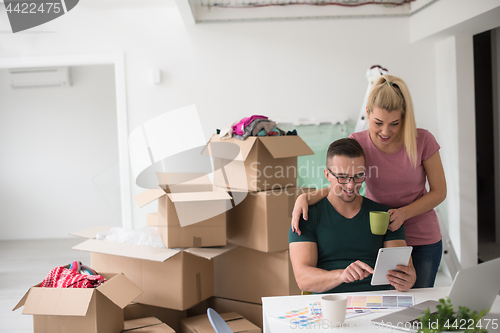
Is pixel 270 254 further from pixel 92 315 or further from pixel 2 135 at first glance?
pixel 2 135

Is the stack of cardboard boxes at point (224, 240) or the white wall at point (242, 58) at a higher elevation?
the white wall at point (242, 58)

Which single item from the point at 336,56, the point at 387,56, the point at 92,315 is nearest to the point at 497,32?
the point at 387,56

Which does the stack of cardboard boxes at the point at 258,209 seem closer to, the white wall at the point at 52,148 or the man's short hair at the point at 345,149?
the man's short hair at the point at 345,149

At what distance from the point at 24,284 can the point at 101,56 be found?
7.11 feet

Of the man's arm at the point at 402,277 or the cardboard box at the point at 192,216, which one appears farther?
the cardboard box at the point at 192,216

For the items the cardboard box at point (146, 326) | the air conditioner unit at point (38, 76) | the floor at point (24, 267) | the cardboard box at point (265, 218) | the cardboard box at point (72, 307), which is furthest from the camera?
the air conditioner unit at point (38, 76)

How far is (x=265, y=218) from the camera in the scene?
2.27 meters

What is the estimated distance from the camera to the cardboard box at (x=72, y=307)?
1.86m

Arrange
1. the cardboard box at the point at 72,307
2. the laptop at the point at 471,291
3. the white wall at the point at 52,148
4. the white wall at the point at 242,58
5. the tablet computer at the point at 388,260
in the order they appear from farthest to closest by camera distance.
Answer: the white wall at the point at 52,148 → the white wall at the point at 242,58 → the cardboard box at the point at 72,307 → the tablet computer at the point at 388,260 → the laptop at the point at 471,291

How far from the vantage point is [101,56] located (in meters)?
3.70

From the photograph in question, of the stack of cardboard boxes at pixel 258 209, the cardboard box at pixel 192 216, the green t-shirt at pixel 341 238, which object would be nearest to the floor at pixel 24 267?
the cardboard box at pixel 192 216

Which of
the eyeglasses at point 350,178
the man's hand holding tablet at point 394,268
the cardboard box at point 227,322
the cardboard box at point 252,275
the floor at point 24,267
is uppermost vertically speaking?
the eyeglasses at point 350,178

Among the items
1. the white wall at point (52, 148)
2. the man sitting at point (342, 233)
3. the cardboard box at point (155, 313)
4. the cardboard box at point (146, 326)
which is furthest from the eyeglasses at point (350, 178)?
the white wall at point (52, 148)

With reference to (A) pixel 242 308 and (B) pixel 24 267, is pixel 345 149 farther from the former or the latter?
(B) pixel 24 267
